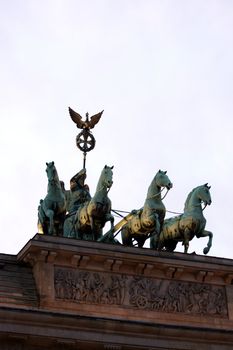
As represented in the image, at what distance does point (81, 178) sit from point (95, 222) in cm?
381

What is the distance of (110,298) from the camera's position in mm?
30422

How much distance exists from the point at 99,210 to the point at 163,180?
2.02m

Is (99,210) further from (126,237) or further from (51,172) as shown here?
(51,172)

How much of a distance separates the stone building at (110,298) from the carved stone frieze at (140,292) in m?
0.02

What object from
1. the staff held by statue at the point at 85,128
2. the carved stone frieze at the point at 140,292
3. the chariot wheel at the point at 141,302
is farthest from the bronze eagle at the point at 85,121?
the chariot wheel at the point at 141,302

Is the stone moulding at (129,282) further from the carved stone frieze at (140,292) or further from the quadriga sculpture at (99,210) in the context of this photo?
Answer: the quadriga sculpture at (99,210)

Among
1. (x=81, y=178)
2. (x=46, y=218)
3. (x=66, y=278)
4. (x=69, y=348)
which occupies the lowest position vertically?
(x=69, y=348)

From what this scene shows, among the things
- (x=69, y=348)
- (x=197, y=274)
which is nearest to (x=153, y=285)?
(x=197, y=274)

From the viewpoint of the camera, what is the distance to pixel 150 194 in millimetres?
32844

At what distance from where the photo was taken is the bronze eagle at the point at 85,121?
3616cm

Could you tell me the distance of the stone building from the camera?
29.0 meters

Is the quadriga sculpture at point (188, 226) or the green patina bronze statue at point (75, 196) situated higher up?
the green patina bronze statue at point (75, 196)

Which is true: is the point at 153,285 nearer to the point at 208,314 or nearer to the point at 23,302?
the point at 208,314

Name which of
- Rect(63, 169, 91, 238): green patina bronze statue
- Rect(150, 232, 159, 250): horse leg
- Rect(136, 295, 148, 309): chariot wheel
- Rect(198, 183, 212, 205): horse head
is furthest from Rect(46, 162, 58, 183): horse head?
Rect(198, 183, 212, 205): horse head
